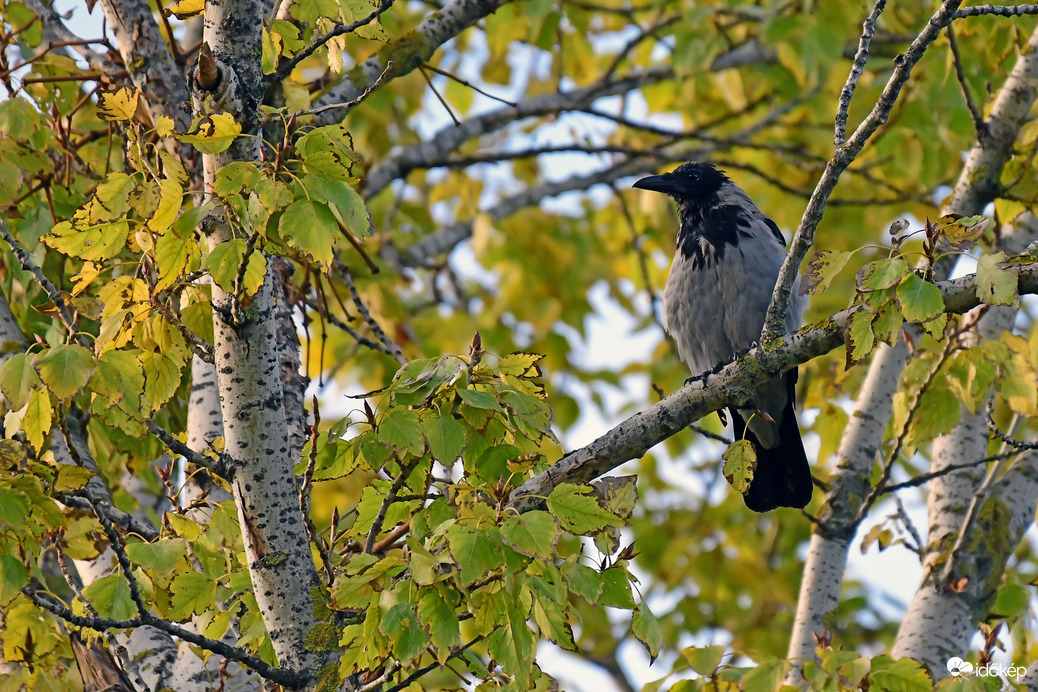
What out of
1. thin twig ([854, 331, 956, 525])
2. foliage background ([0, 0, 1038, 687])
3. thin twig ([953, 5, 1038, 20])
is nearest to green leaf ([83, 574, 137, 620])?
foliage background ([0, 0, 1038, 687])

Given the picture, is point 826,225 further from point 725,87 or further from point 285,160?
point 285,160

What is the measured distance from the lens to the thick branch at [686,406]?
3004mm

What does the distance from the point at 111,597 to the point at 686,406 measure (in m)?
1.65

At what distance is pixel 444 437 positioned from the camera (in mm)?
2605

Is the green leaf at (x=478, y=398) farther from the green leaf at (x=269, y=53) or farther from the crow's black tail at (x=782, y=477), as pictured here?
the crow's black tail at (x=782, y=477)

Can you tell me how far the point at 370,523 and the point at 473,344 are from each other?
591 mm

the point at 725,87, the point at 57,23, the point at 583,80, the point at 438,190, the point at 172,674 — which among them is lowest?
the point at 172,674

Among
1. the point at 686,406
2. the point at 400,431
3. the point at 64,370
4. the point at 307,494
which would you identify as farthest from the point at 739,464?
the point at 64,370

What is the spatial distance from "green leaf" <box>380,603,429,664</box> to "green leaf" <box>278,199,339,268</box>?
2.61 feet

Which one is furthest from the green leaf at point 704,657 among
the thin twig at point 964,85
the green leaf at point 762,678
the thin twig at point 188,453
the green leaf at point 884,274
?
the thin twig at point 964,85

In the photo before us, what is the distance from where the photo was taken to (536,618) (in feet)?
7.97

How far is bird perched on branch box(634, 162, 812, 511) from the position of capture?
5473 mm

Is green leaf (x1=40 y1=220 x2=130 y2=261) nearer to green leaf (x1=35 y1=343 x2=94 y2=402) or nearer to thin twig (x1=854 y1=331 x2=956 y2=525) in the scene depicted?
green leaf (x1=35 y1=343 x2=94 y2=402)

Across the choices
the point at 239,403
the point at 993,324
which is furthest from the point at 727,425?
the point at 239,403
